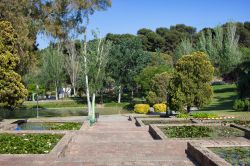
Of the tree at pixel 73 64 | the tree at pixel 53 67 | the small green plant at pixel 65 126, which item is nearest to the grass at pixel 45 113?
the small green plant at pixel 65 126

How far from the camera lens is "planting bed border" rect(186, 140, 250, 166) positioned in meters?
8.96

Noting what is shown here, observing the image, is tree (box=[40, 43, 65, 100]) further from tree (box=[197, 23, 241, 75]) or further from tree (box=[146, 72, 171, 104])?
tree (box=[197, 23, 241, 75])

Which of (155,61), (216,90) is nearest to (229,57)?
(216,90)

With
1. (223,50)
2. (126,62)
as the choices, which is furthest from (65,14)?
(223,50)

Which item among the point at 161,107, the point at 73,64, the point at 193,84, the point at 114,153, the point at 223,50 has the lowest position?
the point at 114,153

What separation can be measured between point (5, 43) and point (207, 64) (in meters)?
13.4

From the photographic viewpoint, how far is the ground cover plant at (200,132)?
1612 centimetres

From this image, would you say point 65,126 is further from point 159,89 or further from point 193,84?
point 159,89

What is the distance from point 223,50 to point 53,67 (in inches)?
935

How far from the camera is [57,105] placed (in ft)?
155

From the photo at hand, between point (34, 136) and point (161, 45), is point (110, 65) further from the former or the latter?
point (161, 45)

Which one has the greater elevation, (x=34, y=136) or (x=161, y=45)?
(x=161, y=45)

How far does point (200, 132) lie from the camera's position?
17.3 meters

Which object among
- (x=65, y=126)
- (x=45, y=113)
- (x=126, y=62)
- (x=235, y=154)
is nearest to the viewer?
(x=235, y=154)
